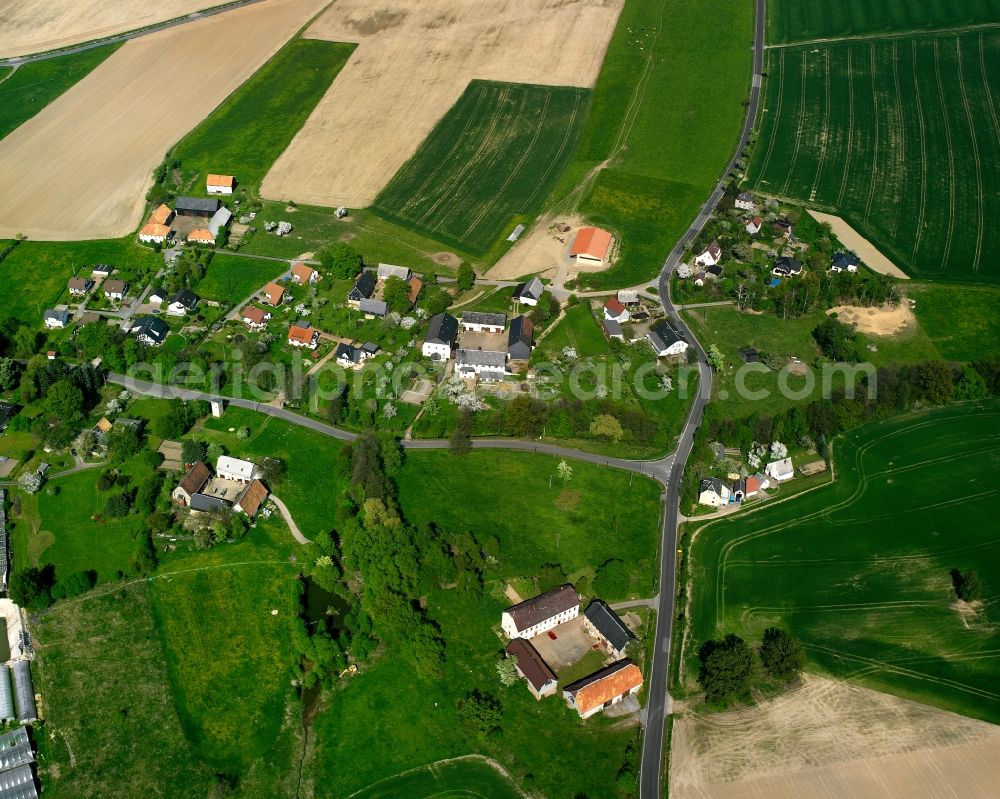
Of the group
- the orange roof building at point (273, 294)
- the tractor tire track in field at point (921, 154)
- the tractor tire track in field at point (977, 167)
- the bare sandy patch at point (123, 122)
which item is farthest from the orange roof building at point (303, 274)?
the tractor tire track in field at point (977, 167)

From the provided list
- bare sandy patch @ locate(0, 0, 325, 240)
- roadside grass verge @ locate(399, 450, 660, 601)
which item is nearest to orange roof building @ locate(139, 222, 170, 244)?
bare sandy patch @ locate(0, 0, 325, 240)

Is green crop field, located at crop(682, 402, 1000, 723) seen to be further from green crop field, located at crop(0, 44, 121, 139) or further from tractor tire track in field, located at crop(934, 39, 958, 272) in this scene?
green crop field, located at crop(0, 44, 121, 139)

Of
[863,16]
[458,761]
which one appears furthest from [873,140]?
[458,761]

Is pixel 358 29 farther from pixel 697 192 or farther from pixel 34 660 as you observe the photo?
pixel 34 660

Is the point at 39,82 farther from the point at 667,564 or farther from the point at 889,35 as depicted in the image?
the point at 889,35

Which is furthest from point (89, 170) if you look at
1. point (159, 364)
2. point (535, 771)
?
point (535, 771)

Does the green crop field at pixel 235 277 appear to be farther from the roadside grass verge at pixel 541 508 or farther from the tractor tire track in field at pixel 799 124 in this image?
the tractor tire track in field at pixel 799 124
